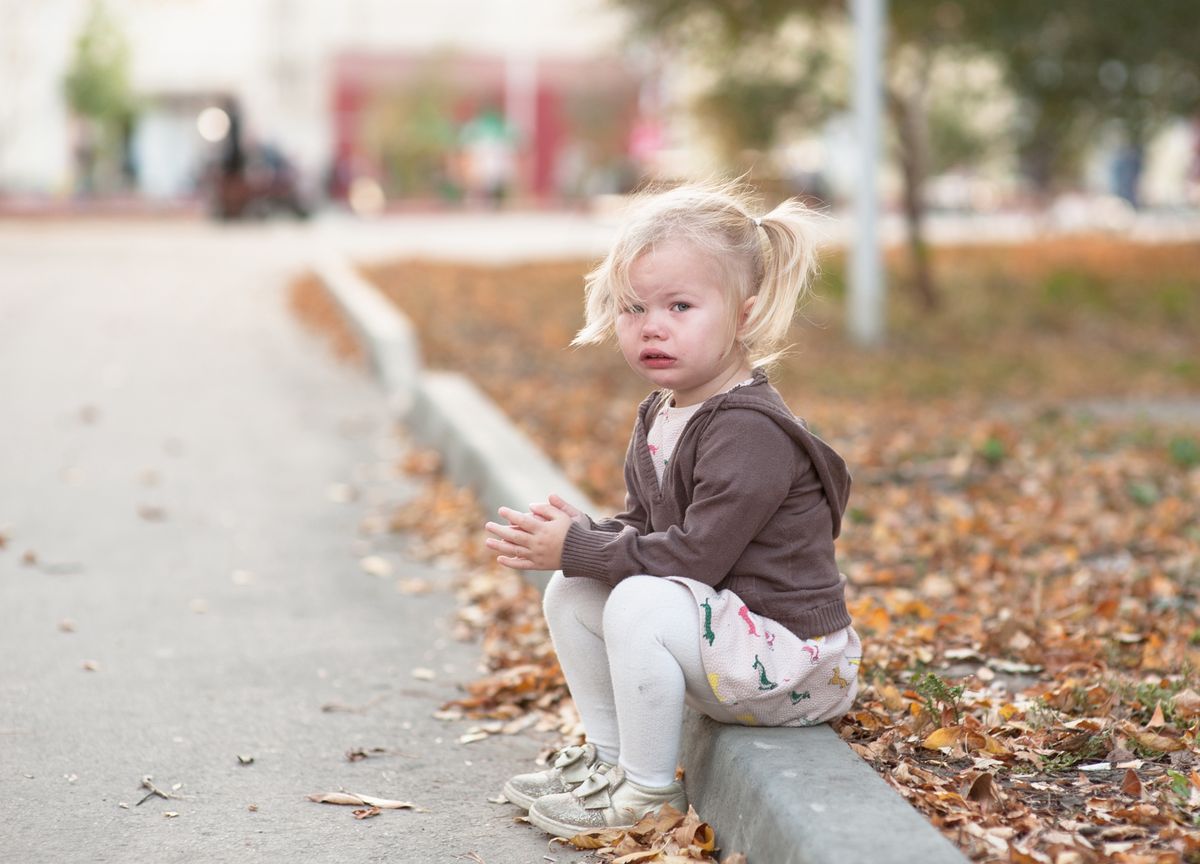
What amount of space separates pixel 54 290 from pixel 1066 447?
1087cm

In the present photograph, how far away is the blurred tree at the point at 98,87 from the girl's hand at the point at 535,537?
1626 inches

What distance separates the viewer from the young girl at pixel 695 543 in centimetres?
325

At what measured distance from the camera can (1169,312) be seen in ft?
49.0

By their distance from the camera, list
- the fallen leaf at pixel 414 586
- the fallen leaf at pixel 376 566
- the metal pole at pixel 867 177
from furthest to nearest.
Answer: the metal pole at pixel 867 177, the fallen leaf at pixel 376 566, the fallen leaf at pixel 414 586

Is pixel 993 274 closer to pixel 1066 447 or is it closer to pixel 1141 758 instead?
pixel 1066 447

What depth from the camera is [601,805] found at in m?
3.39

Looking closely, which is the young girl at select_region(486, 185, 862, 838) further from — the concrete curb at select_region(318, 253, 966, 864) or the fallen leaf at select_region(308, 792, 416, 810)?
the fallen leaf at select_region(308, 792, 416, 810)

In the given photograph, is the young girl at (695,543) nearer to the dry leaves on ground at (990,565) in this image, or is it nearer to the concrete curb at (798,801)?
the concrete curb at (798,801)

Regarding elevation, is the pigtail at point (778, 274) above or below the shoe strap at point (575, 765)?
above

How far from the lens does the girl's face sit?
337cm

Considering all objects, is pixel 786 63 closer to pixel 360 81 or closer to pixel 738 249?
pixel 738 249

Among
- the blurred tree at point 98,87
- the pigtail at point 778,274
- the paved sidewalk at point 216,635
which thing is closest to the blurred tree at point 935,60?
the paved sidewalk at point 216,635

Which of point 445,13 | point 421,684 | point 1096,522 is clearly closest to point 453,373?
point 1096,522

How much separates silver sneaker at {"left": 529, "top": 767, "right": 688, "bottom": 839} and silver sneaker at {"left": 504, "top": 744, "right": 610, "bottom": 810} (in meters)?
0.08
